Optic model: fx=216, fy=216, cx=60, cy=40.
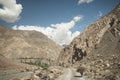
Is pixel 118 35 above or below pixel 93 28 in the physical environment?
below

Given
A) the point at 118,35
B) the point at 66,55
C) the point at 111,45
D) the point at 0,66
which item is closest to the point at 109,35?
the point at 118,35

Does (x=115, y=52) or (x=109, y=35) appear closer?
(x=115, y=52)

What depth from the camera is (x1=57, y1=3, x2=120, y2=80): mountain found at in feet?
203

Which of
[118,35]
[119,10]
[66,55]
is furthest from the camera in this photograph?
[66,55]

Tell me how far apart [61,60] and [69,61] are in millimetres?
19430

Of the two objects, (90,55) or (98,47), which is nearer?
(98,47)

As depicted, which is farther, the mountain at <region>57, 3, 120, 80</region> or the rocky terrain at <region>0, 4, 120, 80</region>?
the mountain at <region>57, 3, 120, 80</region>

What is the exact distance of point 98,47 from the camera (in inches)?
3445

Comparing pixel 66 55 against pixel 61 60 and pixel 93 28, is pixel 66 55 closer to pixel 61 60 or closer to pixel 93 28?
pixel 61 60

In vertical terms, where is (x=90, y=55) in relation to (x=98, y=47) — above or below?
below

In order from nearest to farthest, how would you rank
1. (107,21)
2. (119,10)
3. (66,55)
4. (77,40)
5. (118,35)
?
1. (118,35)
2. (119,10)
3. (107,21)
4. (77,40)
5. (66,55)

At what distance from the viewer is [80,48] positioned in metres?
124

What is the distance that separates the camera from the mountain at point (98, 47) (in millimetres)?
61963

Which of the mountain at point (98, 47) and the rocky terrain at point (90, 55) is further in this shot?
the mountain at point (98, 47)
